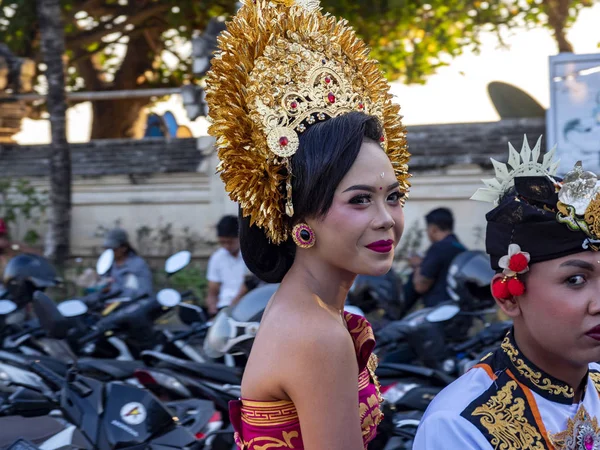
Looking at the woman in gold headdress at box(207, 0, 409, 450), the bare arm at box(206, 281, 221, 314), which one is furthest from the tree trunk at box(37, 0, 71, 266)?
the woman in gold headdress at box(207, 0, 409, 450)

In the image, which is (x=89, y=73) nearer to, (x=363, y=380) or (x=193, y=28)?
(x=193, y=28)

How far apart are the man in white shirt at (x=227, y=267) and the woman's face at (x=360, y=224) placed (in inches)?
185

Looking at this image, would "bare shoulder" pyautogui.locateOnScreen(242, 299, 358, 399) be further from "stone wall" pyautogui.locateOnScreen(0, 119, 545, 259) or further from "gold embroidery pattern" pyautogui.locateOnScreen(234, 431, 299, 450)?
"stone wall" pyautogui.locateOnScreen(0, 119, 545, 259)

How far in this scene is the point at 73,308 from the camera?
18.9ft

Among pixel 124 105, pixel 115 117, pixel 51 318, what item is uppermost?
pixel 124 105

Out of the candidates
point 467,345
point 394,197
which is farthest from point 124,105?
point 394,197

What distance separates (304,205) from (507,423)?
70cm

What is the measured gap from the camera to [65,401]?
3.99 metres

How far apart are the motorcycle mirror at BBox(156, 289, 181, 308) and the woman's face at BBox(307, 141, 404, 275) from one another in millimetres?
3821

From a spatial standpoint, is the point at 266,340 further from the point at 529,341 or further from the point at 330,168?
the point at 529,341

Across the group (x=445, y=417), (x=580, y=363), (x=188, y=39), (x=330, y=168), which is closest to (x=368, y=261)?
(x=330, y=168)

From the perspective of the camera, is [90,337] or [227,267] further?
[227,267]

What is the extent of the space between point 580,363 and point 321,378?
65 cm

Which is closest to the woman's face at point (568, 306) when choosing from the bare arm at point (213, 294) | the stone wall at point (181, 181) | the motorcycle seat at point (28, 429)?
the motorcycle seat at point (28, 429)
